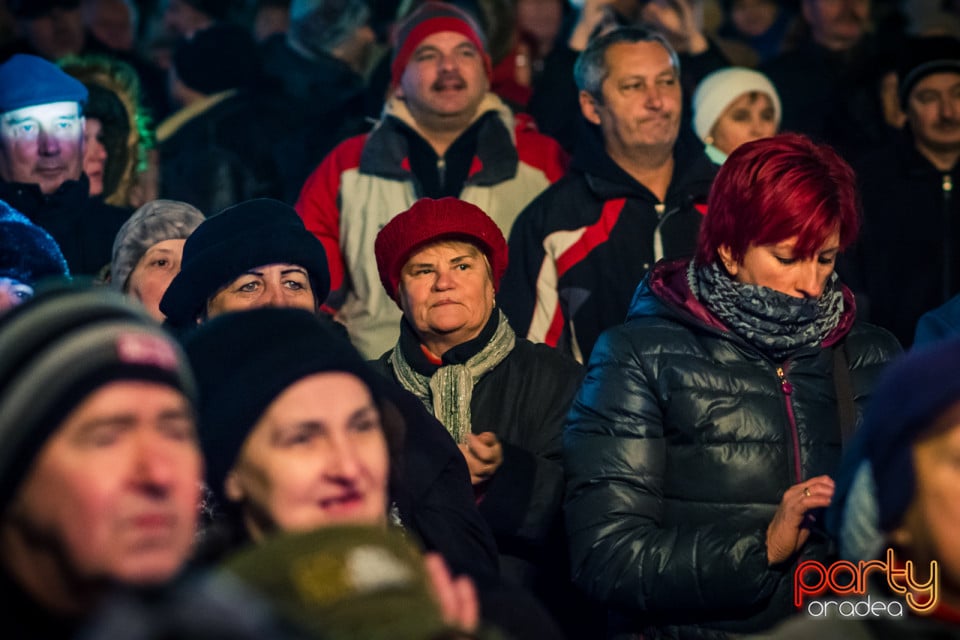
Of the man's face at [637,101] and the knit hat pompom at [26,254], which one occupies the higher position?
the man's face at [637,101]

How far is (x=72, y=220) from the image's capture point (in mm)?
7324


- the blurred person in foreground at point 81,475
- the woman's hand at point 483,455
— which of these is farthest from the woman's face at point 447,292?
the blurred person in foreground at point 81,475

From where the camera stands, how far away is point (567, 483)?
4.91m

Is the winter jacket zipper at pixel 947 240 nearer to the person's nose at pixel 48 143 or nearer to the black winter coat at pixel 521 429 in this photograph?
the black winter coat at pixel 521 429

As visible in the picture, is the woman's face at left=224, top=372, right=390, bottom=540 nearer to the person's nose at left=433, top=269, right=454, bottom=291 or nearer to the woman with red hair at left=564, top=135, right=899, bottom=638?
the woman with red hair at left=564, top=135, right=899, bottom=638

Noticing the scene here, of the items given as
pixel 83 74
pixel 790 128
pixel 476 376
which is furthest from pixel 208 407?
pixel 790 128

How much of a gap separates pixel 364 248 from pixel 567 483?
8.66 ft

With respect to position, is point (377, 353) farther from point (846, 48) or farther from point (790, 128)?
point (846, 48)

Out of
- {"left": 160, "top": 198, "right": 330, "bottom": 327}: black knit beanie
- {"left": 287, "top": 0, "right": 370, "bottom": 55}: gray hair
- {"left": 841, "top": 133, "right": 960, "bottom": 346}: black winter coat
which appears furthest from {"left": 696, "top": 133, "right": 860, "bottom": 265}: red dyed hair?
{"left": 287, "top": 0, "right": 370, "bottom": 55}: gray hair

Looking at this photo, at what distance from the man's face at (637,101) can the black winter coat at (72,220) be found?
89.3 inches

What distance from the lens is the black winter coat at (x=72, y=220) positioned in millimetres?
7246

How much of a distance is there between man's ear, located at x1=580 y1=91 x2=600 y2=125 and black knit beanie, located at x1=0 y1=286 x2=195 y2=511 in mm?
4420

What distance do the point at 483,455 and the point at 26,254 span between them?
1782 millimetres

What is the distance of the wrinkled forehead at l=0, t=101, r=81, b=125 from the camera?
739 cm
